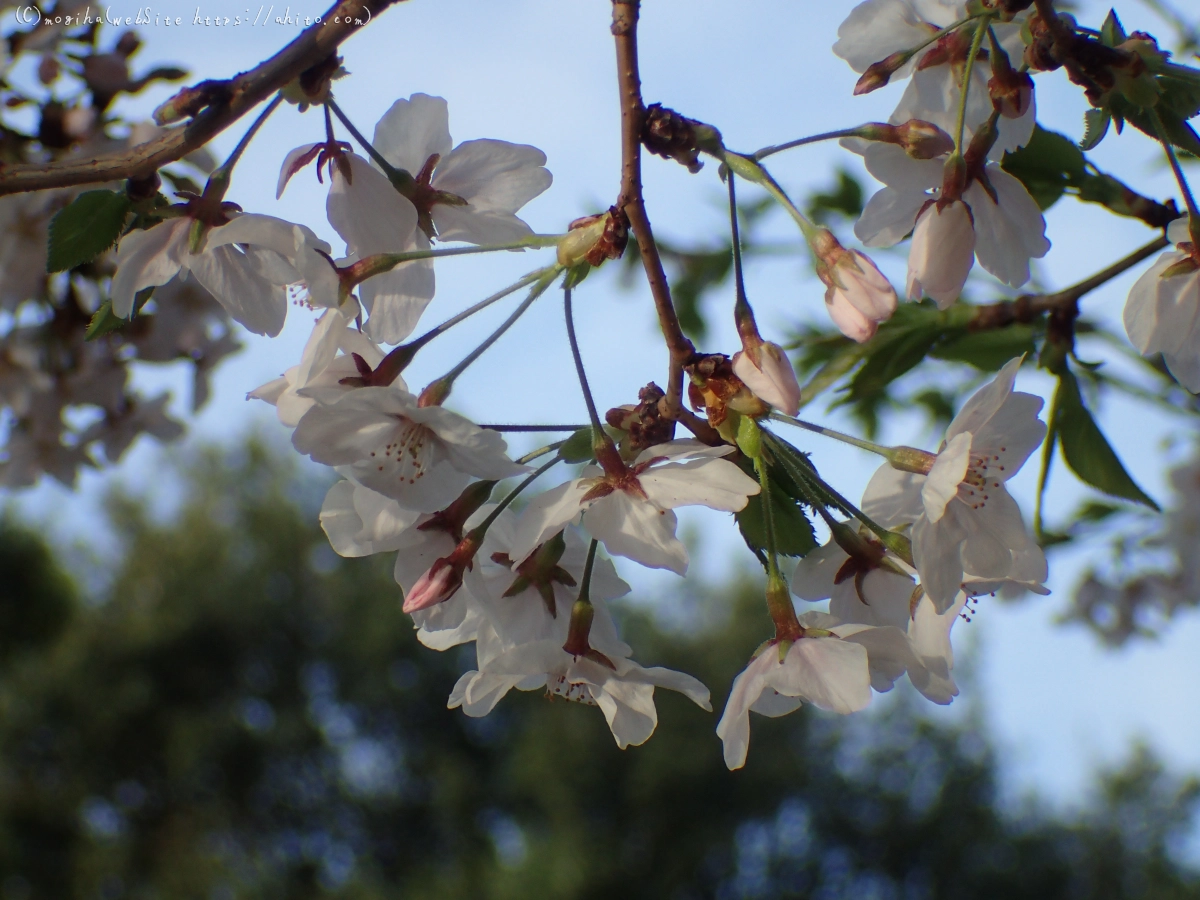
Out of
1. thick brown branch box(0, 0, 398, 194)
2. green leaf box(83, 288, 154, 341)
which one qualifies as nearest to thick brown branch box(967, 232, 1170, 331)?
thick brown branch box(0, 0, 398, 194)

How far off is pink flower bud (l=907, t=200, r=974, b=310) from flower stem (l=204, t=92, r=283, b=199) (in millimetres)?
519

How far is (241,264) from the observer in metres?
0.88

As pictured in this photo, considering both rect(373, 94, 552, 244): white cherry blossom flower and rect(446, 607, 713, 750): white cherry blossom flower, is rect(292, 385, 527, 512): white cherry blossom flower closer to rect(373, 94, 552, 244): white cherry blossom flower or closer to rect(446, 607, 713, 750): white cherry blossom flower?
rect(446, 607, 713, 750): white cherry blossom flower

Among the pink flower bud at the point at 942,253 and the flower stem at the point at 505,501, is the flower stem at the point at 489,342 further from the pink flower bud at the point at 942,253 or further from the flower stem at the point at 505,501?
the pink flower bud at the point at 942,253

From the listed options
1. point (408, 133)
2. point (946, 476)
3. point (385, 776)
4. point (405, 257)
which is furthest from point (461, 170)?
point (385, 776)

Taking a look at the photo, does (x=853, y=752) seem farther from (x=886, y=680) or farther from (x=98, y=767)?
(x=886, y=680)

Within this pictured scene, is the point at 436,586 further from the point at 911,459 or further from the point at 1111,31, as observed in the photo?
the point at 1111,31

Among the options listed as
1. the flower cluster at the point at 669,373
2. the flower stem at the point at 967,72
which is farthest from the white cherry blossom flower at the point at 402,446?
the flower stem at the point at 967,72

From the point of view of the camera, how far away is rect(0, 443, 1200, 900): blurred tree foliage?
15.2 m

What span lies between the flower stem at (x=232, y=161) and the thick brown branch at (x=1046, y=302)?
957 mm

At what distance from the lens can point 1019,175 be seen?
3.94ft

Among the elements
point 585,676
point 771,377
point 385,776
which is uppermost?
point 771,377

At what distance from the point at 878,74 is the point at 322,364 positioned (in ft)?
1.80

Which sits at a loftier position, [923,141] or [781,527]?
[923,141]
